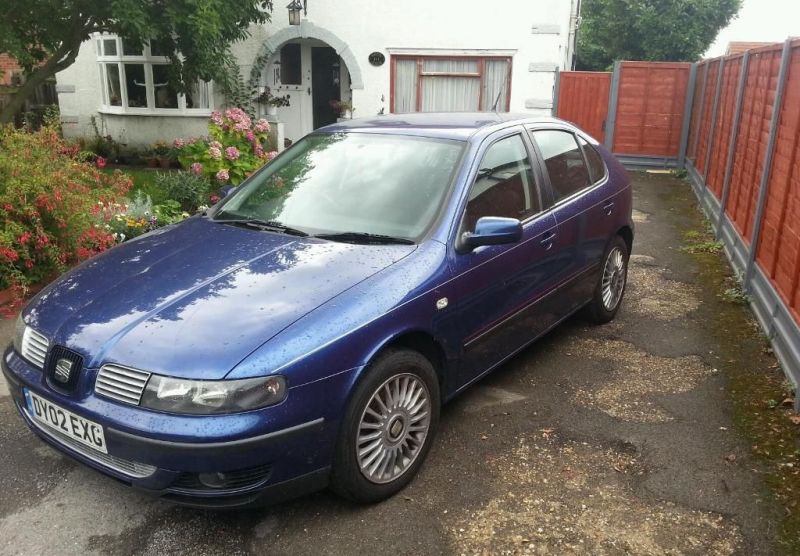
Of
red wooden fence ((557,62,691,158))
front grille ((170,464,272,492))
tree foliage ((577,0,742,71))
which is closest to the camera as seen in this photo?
front grille ((170,464,272,492))

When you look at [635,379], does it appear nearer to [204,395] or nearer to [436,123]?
[436,123]

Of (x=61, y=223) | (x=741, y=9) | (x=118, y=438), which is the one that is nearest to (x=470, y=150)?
(x=118, y=438)

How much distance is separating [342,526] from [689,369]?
277cm

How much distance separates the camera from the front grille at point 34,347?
2.86m

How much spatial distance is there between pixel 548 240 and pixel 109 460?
268 centimetres

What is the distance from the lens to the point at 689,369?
4.49 metres

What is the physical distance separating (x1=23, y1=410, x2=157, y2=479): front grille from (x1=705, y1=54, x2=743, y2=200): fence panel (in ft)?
25.0

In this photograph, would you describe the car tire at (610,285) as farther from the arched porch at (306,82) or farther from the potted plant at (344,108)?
the arched porch at (306,82)

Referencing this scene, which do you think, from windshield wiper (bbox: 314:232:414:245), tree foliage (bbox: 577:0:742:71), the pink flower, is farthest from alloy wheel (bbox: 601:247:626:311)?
tree foliage (bbox: 577:0:742:71)

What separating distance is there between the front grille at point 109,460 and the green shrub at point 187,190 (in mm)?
4989

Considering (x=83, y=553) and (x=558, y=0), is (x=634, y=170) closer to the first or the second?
(x=558, y=0)

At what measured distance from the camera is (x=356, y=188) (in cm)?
367

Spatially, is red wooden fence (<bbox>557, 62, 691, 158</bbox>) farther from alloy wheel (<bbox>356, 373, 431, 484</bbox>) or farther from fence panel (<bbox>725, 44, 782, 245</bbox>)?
alloy wheel (<bbox>356, 373, 431, 484</bbox>)

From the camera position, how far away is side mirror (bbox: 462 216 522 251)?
3.33 m
